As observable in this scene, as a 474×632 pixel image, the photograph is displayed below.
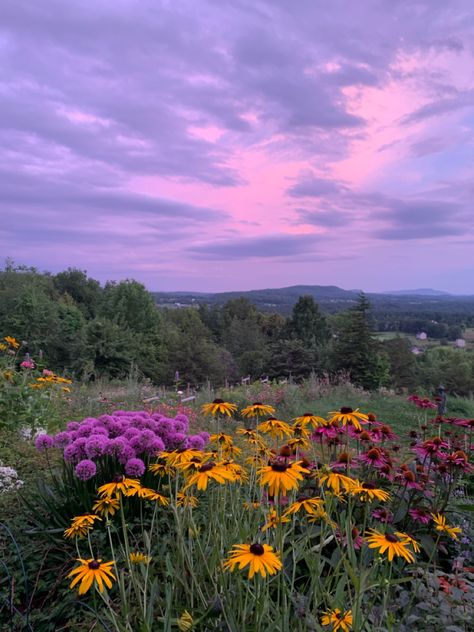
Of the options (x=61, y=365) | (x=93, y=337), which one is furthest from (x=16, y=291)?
(x=93, y=337)

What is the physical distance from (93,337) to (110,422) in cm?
2205

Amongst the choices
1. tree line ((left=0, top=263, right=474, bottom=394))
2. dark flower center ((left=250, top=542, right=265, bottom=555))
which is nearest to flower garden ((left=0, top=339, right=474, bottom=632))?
dark flower center ((left=250, top=542, right=265, bottom=555))

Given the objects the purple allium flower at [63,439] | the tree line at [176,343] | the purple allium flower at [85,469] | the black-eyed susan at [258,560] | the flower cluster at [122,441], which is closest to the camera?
the black-eyed susan at [258,560]

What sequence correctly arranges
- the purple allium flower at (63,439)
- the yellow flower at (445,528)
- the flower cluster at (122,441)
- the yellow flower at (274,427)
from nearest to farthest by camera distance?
the yellow flower at (445,528), the yellow flower at (274,427), the flower cluster at (122,441), the purple allium flower at (63,439)

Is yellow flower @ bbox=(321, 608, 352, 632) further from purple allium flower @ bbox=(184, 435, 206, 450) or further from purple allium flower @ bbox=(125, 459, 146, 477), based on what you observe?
purple allium flower @ bbox=(184, 435, 206, 450)

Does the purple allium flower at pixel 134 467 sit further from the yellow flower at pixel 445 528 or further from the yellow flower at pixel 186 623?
the yellow flower at pixel 445 528

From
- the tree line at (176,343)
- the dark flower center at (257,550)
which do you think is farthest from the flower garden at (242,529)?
the tree line at (176,343)

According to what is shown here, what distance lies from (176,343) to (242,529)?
27.8 metres

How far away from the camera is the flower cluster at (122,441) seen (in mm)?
2350

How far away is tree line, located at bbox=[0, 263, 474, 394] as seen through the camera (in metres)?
23.3

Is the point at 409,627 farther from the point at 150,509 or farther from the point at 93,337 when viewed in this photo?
the point at 93,337

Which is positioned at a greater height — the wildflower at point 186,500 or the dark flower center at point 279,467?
the dark flower center at point 279,467

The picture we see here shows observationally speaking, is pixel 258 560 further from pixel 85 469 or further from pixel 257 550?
pixel 85 469

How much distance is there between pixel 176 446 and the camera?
105 inches
